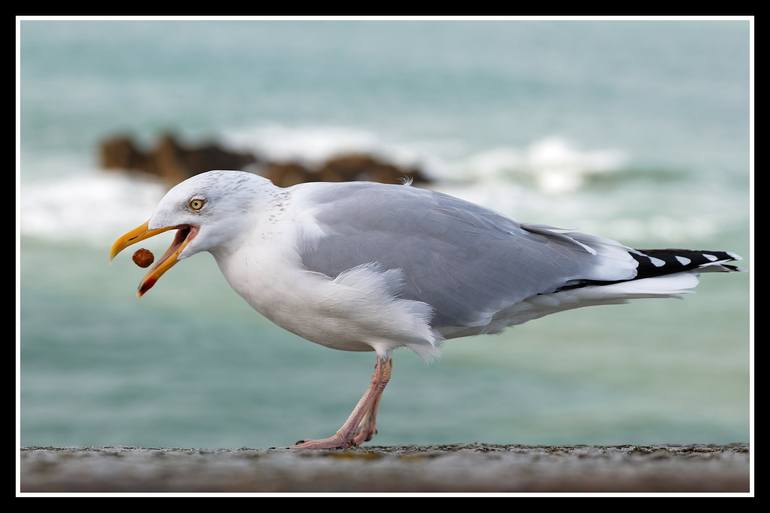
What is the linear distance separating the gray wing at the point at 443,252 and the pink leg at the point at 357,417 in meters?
0.29

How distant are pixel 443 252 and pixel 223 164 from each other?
29.7 feet

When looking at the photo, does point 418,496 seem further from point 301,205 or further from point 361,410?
point 301,205

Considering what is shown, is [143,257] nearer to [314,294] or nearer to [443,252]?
[314,294]

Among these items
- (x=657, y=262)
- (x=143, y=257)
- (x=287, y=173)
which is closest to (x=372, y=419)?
(x=143, y=257)

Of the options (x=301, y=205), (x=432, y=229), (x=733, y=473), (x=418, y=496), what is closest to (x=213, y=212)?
(x=301, y=205)

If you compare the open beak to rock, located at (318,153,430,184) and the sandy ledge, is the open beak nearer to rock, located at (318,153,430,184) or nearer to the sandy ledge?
the sandy ledge

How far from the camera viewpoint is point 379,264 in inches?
164

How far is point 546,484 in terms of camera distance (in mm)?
3209

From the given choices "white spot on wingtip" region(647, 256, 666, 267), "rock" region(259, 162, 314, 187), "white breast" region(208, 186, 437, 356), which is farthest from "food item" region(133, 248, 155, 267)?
"rock" region(259, 162, 314, 187)

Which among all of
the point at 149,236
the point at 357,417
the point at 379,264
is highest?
the point at 149,236

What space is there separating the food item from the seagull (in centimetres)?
11

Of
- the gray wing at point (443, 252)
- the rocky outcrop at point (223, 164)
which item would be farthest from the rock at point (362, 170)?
the gray wing at point (443, 252)

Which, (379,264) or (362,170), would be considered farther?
(362,170)

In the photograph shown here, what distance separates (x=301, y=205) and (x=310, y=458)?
3.70 feet
